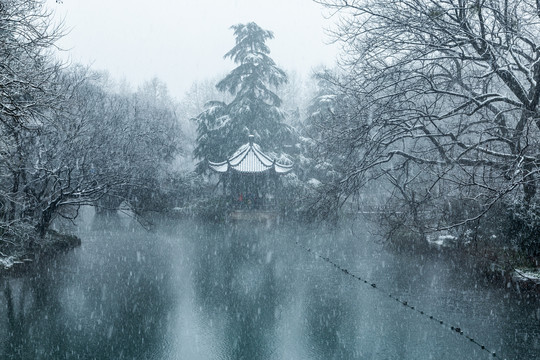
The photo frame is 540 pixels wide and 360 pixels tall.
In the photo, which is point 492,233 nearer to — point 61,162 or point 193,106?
point 61,162

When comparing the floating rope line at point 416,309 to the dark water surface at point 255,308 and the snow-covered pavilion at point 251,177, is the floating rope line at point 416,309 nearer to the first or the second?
the dark water surface at point 255,308

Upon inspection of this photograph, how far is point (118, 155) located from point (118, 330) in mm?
12641

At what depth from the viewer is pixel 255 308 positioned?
10.1 metres

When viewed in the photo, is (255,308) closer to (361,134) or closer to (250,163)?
(361,134)

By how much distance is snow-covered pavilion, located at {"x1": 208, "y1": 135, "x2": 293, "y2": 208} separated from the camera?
96.9ft

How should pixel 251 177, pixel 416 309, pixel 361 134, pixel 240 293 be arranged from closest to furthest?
pixel 361 134, pixel 416 309, pixel 240 293, pixel 251 177

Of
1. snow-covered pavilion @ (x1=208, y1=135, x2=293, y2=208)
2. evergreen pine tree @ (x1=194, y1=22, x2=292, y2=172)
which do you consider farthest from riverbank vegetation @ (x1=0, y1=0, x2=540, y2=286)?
snow-covered pavilion @ (x1=208, y1=135, x2=293, y2=208)

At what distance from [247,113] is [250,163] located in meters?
4.34

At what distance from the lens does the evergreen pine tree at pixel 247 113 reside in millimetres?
32781

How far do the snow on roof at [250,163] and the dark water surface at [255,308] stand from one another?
41.0 ft

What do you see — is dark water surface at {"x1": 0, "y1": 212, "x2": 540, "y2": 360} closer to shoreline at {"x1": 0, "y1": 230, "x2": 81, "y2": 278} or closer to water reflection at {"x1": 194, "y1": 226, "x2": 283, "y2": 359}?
water reflection at {"x1": 194, "y1": 226, "x2": 283, "y2": 359}

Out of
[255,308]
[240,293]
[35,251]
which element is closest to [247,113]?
[35,251]

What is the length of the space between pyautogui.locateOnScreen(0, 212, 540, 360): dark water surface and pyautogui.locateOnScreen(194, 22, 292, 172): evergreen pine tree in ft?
55.2

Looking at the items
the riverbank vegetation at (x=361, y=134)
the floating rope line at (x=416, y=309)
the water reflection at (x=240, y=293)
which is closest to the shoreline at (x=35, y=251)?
the riverbank vegetation at (x=361, y=134)
